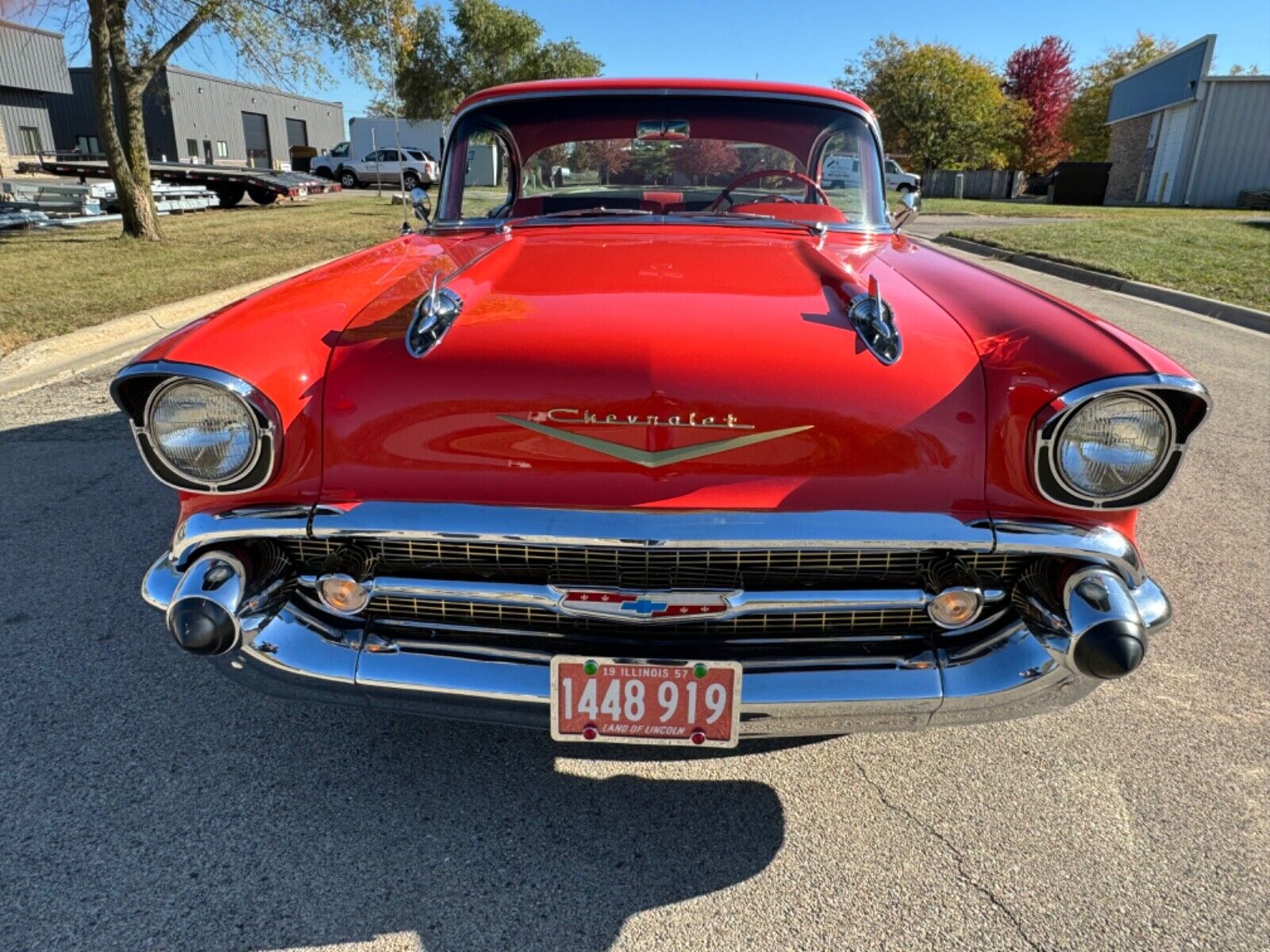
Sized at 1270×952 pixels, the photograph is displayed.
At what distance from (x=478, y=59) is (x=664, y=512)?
35115 millimetres

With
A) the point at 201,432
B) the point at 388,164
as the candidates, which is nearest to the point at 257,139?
the point at 388,164

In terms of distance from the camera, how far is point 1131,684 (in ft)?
7.85

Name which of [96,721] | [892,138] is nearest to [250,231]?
[96,721]

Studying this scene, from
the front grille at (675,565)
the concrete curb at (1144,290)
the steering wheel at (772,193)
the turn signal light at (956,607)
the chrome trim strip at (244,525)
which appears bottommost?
the concrete curb at (1144,290)

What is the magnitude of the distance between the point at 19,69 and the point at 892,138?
3282 centimetres

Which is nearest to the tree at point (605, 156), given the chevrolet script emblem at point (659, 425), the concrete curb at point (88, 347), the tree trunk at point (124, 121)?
the chevrolet script emblem at point (659, 425)

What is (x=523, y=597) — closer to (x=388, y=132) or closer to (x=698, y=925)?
(x=698, y=925)

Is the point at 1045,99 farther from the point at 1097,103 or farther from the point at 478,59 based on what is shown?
the point at 478,59

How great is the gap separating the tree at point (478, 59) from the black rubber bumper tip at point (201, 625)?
109ft

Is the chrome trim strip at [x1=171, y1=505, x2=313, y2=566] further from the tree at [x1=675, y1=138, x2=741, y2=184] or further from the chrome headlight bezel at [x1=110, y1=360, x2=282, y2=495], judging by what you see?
the tree at [x1=675, y1=138, x2=741, y2=184]

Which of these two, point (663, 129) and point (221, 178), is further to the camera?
point (221, 178)

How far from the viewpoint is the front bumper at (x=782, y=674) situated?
5.36 ft

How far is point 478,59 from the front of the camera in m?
32.6

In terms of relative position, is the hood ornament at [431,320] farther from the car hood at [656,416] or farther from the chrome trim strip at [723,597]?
the chrome trim strip at [723,597]
